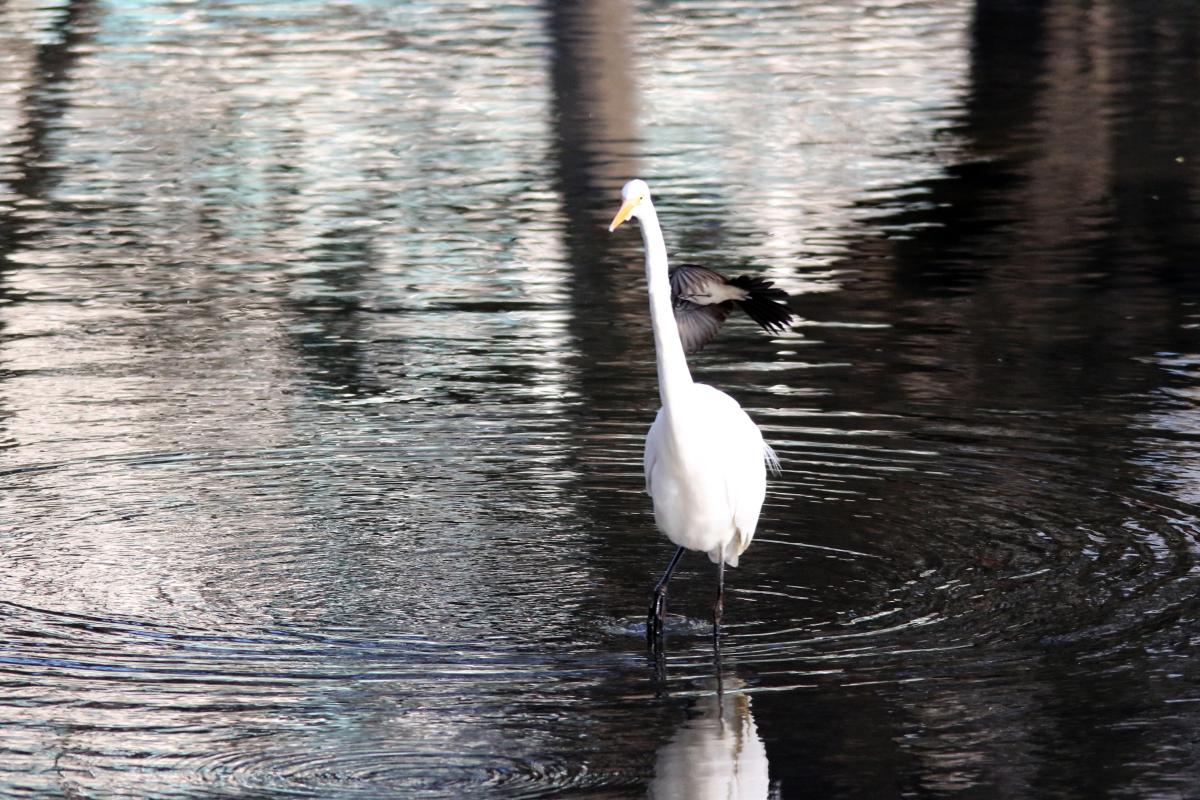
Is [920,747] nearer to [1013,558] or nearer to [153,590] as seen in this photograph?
[1013,558]

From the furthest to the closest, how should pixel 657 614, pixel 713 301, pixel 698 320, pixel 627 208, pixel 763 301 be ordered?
1. pixel 698 320
2. pixel 713 301
3. pixel 763 301
4. pixel 657 614
5. pixel 627 208

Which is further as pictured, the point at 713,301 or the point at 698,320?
the point at 698,320

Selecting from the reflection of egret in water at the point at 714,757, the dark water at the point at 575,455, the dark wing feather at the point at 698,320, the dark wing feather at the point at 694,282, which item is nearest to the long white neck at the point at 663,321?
the dark wing feather at the point at 694,282

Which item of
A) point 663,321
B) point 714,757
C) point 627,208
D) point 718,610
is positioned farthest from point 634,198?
point 714,757

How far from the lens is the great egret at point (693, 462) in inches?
311

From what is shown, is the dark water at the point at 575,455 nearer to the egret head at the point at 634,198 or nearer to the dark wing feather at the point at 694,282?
the dark wing feather at the point at 694,282

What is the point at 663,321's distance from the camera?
311 inches

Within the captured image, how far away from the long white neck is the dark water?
40.4 inches

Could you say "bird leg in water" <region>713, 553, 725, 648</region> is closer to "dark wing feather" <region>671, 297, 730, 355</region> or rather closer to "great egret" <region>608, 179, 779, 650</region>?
"great egret" <region>608, 179, 779, 650</region>

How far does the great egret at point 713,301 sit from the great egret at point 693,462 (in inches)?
13.8

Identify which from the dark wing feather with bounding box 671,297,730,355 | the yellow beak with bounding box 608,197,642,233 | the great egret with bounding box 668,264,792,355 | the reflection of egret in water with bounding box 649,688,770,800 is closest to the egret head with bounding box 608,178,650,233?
the yellow beak with bounding box 608,197,642,233

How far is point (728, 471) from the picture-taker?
820 cm

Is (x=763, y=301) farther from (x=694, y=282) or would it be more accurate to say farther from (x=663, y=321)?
(x=663, y=321)

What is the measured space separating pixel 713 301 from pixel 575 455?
8.48ft
